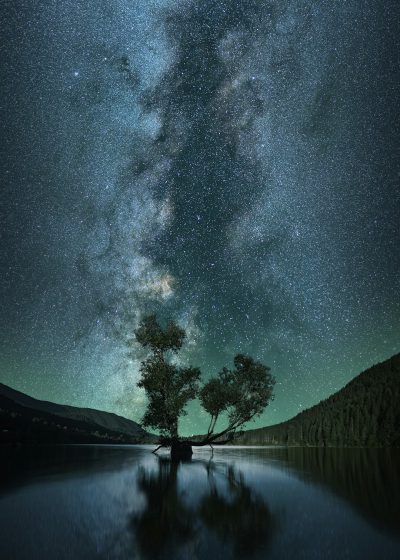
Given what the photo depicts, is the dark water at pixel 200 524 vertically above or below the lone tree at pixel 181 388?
below

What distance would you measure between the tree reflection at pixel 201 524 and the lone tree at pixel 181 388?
32.0 metres

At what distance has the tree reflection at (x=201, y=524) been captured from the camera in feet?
22.3

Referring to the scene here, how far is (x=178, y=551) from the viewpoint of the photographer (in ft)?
21.4

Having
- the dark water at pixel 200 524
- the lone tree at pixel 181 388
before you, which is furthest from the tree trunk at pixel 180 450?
the dark water at pixel 200 524

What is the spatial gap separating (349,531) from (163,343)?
3966 centimetres

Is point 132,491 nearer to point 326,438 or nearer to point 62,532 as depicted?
point 62,532

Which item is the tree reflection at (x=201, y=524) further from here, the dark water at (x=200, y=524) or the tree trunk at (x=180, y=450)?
the tree trunk at (x=180, y=450)

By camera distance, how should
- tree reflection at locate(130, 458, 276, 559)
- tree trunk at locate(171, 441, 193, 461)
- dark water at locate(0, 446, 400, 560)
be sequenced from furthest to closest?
tree trunk at locate(171, 441, 193, 461) < tree reflection at locate(130, 458, 276, 559) < dark water at locate(0, 446, 400, 560)

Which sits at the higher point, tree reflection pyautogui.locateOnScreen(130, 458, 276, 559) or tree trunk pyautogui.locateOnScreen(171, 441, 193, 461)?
tree trunk pyautogui.locateOnScreen(171, 441, 193, 461)

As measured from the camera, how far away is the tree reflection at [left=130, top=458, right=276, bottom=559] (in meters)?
6.79

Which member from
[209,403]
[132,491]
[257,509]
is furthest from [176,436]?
[257,509]

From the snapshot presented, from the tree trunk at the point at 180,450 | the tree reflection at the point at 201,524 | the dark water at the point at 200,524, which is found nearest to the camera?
the dark water at the point at 200,524

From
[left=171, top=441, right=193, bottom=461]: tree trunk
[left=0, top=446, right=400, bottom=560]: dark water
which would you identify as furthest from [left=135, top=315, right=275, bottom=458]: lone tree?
[left=0, top=446, right=400, bottom=560]: dark water

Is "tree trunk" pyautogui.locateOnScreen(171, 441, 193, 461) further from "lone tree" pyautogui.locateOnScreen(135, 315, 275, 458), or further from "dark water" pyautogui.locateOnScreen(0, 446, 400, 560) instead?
"dark water" pyautogui.locateOnScreen(0, 446, 400, 560)
